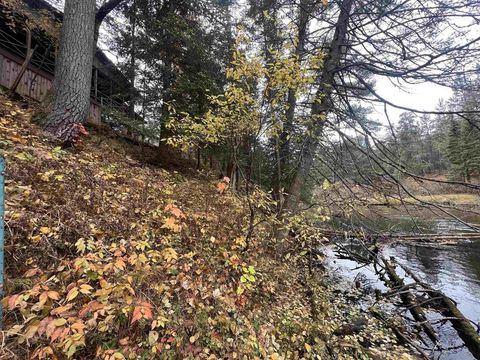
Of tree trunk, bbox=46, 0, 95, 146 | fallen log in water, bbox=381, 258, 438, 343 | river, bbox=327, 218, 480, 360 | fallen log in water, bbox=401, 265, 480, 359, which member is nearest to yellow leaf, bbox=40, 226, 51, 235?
tree trunk, bbox=46, 0, 95, 146

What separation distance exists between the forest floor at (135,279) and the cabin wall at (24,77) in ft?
8.10

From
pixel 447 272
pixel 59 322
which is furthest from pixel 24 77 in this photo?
pixel 447 272

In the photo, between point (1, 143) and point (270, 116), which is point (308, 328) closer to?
point (270, 116)

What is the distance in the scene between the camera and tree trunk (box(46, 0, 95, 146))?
5270 millimetres

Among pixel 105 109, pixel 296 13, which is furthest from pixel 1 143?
pixel 296 13

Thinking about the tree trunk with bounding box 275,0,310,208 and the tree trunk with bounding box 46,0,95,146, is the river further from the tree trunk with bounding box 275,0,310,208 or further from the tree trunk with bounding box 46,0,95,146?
the tree trunk with bounding box 46,0,95,146

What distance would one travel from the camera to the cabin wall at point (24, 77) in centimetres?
708

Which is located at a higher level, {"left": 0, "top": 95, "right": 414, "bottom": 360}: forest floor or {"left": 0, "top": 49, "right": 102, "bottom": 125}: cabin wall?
{"left": 0, "top": 49, "right": 102, "bottom": 125}: cabin wall

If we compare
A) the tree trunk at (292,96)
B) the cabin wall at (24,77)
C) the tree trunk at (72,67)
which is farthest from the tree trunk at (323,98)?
the cabin wall at (24,77)

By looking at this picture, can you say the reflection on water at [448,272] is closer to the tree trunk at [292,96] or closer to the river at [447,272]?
the river at [447,272]

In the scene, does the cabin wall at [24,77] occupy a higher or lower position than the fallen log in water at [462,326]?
higher

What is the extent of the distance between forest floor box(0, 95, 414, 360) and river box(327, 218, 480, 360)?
1545 mm

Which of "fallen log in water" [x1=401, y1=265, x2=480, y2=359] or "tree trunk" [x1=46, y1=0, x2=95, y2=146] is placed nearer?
"fallen log in water" [x1=401, y1=265, x2=480, y2=359]

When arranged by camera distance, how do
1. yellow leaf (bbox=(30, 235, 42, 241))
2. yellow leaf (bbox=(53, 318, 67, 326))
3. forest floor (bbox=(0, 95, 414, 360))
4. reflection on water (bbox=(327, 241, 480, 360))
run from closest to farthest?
yellow leaf (bbox=(53, 318, 67, 326)) → forest floor (bbox=(0, 95, 414, 360)) → yellow leaf (bbox=(30, 235, 42, 241)) → reflection on water (bbox=(327, 241, 480, 360))
